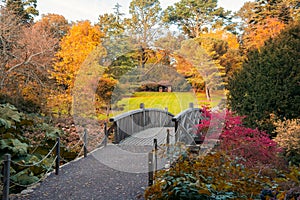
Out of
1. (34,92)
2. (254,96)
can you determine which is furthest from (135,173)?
(34,92)

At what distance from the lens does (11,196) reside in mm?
3398

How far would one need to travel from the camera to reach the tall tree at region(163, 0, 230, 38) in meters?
11.0

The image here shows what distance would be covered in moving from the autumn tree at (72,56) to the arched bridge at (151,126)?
2710 mm

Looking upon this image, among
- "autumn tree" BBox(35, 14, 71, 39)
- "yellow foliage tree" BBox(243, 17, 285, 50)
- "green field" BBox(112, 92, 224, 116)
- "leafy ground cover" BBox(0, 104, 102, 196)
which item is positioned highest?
"autumn tree" BBox(35, 14, 71, 39)

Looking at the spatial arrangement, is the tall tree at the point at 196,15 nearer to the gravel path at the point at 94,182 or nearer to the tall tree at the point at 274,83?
the tall tree at the point at 274,83

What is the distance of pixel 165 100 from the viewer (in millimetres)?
7941

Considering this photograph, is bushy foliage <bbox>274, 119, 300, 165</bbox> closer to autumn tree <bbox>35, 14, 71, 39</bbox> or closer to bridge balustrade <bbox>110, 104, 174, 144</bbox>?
bridge balustrade <bbox>110, 104, 174, 144</bbox>

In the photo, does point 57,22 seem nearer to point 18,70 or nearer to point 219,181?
point 18,70

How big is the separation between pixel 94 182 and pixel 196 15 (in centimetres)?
1197

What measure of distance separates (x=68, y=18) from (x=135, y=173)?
16010 millimetres

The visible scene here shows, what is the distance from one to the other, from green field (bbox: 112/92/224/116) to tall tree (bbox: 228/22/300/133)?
1.40 metres

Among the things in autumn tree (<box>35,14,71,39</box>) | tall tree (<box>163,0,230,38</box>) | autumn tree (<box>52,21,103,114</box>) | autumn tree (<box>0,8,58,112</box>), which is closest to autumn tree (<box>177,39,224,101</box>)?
tall tree (<box>163,0,230,38</box>)

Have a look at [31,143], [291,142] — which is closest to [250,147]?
[291,142]

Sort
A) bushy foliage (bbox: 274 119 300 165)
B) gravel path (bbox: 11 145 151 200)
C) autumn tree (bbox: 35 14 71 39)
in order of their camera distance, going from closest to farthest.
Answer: gravel path (bbox: 11 145 151 200), bushy foliage (bbox: 274 119 300 165), autumn tree (bbox: 35 14 71 39)
